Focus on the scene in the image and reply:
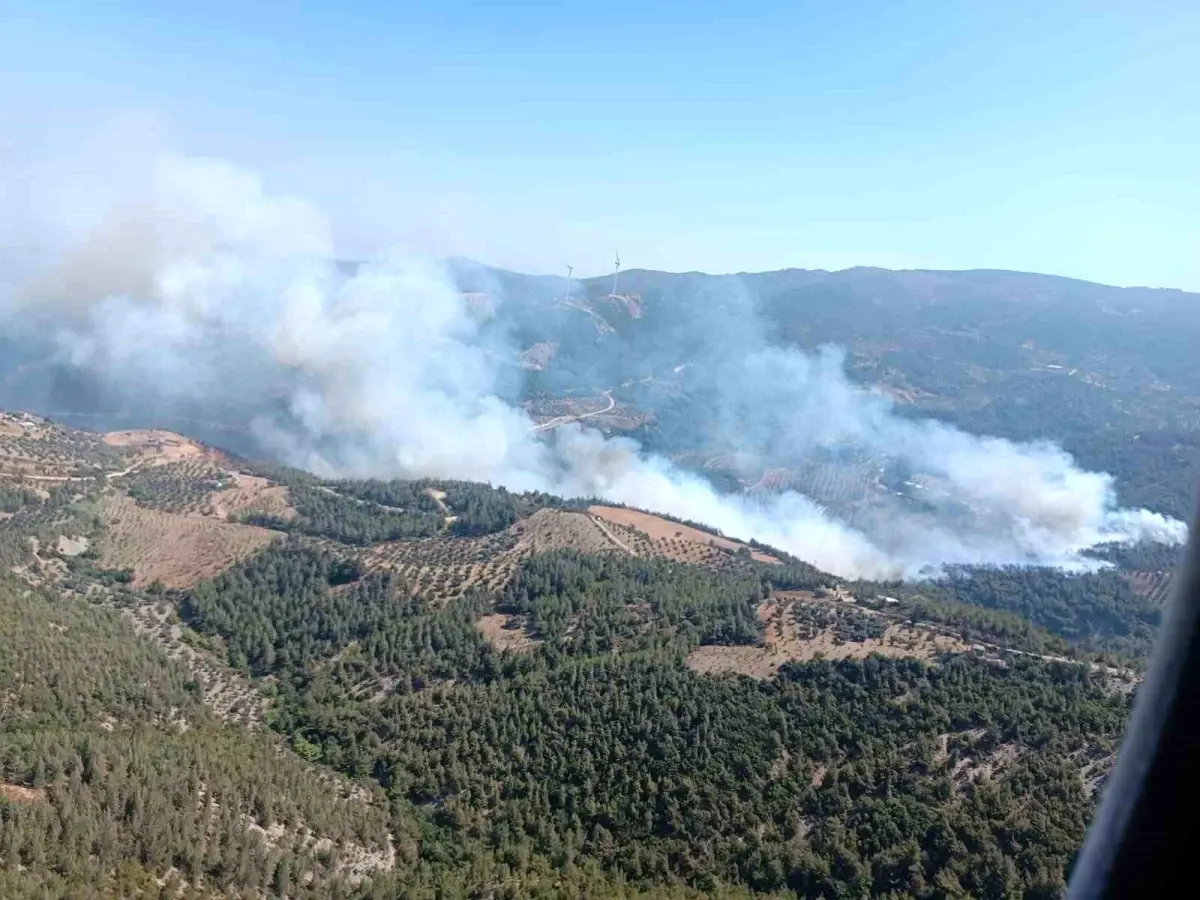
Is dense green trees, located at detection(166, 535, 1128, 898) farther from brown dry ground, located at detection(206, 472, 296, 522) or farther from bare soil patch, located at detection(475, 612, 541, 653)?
brown dry ground, located at detection(206, 472, 296, 522)

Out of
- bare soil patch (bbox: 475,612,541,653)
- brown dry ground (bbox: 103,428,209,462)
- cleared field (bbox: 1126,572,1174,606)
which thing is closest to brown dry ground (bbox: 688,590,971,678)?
bare soil patch (bbox: 475,612,541,653)

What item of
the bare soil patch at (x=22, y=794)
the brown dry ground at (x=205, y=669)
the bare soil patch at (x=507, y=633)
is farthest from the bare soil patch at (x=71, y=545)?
the bare soil patch at (x=22, y=794)

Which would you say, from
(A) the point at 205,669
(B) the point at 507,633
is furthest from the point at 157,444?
(B) the point at 507,633

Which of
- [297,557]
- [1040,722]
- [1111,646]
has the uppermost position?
[1040,722]

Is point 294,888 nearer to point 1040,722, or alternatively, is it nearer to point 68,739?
point 68,739

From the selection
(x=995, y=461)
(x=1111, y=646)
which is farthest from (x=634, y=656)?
(x=995, y=461)

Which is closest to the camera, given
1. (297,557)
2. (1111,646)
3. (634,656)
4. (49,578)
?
(634,656)

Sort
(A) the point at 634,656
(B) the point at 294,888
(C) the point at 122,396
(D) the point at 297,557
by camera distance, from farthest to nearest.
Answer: (C) the point at 122,396 → (D) the point at 297,557 → (A) the point at 634,656 → (B) the point at 294,888
